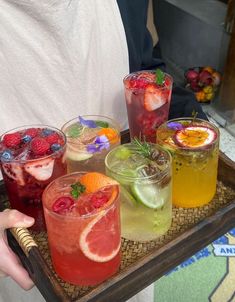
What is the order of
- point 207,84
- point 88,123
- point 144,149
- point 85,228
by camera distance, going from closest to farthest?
point 85,228
point 144,149
point 88,123
point 207,84

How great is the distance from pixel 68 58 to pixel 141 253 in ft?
1.35

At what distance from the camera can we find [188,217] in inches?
25.0

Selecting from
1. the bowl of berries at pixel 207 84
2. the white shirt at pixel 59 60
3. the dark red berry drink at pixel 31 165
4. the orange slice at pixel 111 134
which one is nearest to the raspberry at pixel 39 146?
the dark red berry drink at pixel 31 165

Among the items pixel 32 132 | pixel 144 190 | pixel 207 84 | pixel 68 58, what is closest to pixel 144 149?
pixel 144 190

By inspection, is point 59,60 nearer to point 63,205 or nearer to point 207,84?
point 63,205

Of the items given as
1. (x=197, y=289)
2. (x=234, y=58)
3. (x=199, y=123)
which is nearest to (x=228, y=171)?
(x=199, y=123)

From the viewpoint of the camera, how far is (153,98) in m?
0.71

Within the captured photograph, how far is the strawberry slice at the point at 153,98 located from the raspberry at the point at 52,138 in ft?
0.55

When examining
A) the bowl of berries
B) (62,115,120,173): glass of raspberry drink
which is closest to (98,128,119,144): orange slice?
(62,115,120,173): glass of raspberry drink

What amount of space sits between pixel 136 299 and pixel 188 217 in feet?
0.91

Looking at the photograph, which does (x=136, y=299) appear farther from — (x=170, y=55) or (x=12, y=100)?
(x=170, y=55)

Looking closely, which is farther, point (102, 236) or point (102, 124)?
point (102, 124)

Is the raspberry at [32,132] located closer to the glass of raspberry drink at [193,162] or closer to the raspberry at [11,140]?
the raspberry at [11,140]

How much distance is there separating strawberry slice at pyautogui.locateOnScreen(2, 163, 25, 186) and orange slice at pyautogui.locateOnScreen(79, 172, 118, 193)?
92 millimetres
